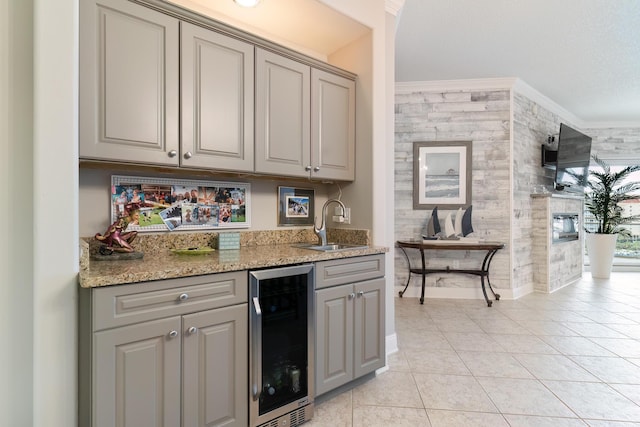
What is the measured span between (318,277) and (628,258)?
24.8ft

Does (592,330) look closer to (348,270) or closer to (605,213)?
(348,270)

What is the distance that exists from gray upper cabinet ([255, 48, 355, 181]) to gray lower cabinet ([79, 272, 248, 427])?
906 mm

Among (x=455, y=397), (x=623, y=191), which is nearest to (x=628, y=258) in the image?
(x=623, y=191)

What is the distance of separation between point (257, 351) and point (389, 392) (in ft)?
3.30

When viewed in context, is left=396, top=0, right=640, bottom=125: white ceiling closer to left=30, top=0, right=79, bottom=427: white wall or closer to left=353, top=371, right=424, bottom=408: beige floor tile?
left=30, top=0, right=79, bottom=427: white wall

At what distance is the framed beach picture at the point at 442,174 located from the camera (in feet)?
14.0

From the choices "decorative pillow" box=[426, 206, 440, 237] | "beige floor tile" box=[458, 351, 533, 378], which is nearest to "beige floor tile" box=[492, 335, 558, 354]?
"beige floor tile" box=[458, 351, 533, 378]

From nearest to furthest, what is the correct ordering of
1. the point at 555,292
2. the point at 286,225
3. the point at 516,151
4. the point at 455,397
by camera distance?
the point at 455,397, the point at 286,225, the point at 516,151, the point at 555,292

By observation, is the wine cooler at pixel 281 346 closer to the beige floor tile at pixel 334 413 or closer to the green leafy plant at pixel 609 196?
the beige floor tile at pixel 334 413

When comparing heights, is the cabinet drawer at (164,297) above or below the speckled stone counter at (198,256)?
below

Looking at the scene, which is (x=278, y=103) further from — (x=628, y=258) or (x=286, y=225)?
(x=628, y=258)

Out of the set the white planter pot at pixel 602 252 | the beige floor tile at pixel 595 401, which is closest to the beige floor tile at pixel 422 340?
the beige floor tile at pixel 595 401

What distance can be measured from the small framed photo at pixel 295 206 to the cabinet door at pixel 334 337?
2.64 ft

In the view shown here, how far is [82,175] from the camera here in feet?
5.62
